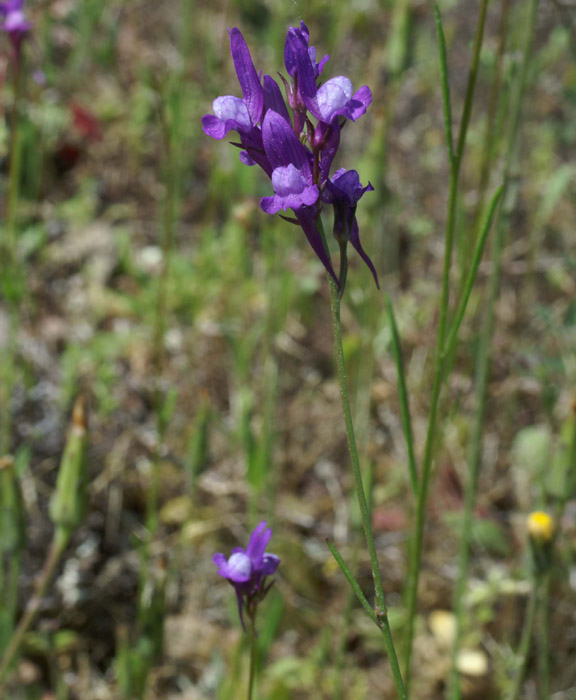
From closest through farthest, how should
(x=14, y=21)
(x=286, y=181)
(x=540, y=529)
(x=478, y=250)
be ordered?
(x=286, y=181) → (x=478, y=250) → (x=540, y=529) → (x=14, y=21)

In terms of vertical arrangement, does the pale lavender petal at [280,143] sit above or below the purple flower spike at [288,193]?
above

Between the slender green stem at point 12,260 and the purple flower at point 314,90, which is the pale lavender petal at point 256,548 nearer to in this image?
the purple flower at point 314,90

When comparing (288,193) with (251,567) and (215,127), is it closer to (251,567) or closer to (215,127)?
(215,127)

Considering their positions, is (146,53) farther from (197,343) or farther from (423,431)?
(423,431)

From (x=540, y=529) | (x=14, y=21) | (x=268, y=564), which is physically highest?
(x=14, y=21)

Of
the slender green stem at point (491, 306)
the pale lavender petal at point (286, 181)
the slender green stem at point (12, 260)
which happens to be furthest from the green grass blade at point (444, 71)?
the slender green stem at point (12, 260)

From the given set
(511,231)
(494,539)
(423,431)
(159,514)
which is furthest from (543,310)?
(511,231)

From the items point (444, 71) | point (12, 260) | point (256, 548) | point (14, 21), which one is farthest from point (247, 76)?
point (12, 260)
